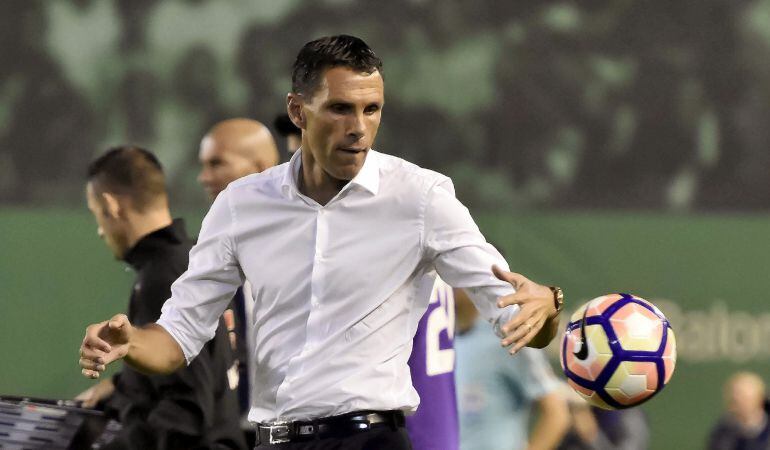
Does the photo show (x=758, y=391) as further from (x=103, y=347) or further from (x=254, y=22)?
(x=103, y=347)

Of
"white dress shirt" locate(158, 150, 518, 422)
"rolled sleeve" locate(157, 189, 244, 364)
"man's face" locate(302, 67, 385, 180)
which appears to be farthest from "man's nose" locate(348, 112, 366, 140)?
"rolled sleeve" locate(157, 189, 244, 364)

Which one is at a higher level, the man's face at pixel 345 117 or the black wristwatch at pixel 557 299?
the man's face at pixel 345 117

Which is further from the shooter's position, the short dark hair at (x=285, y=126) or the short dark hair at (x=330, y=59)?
the short dark hair at (x=285, y=126)

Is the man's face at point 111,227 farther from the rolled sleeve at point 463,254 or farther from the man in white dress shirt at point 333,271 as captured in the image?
the rolled sleeve at point 463,254

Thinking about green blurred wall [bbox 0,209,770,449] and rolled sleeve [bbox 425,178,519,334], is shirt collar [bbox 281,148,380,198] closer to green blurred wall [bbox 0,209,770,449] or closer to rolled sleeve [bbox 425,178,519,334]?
rolled sleeve [bbox 425,178,519,334]

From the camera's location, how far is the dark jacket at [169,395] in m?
5.84

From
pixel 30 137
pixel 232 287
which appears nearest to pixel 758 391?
pixel 30 137

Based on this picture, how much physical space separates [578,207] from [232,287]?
324 inches

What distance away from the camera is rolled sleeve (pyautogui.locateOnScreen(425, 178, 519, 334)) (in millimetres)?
4277

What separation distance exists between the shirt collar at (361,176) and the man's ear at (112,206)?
188 centimetres

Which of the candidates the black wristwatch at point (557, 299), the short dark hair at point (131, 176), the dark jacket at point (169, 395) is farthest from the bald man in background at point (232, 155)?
the black wristwatch at point (557, 299)

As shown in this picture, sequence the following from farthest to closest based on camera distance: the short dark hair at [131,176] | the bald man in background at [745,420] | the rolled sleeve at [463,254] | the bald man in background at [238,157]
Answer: the bald man in background at [745,420] → the bald man in background at [238,157] → the short dark hair at [131,176] → the rolled sleeve at [463,254]

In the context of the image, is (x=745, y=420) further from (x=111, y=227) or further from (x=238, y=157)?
(x=111, y=227)

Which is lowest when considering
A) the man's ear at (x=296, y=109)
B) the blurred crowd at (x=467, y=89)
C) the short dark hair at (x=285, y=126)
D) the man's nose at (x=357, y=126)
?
the man's nose at (x=357, y=126)
